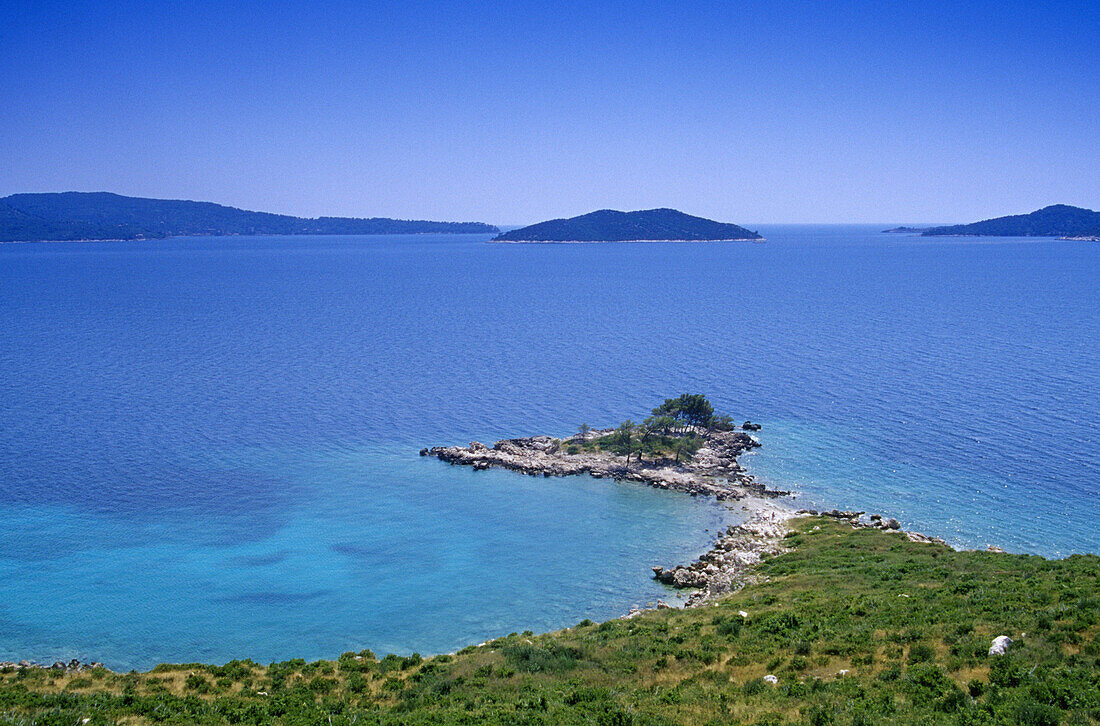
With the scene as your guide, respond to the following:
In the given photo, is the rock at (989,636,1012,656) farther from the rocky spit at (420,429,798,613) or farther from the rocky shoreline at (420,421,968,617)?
the rocky spit at (420,429,798,613)

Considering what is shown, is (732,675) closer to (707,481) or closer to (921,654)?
(921,654)

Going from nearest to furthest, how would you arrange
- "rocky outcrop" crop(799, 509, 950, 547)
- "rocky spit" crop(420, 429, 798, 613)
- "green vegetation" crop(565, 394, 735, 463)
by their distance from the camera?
1. "rocky spit" crop(420, 429, 798, 613)
2. "rocky outcrop" crop(799, 509, 950, 547)
3. "green vegetation" crop(565, 394, 735, 463)

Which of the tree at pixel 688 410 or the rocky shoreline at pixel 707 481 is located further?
the tree at pixel 688 410

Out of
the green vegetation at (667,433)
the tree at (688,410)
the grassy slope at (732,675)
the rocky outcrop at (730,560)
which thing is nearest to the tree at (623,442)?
the green vegetation at (667,433)

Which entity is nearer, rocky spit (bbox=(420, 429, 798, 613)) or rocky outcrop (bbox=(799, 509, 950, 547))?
rocky spit (bbox=(420, 429, 798, 613))

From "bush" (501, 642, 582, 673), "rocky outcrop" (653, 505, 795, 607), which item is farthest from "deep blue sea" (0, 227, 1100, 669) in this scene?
"bush" (501, 642, 582, 673)

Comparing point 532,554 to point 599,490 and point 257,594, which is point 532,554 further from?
point 257,594

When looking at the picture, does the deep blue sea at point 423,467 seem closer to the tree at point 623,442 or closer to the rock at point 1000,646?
the tree at point 623,442
